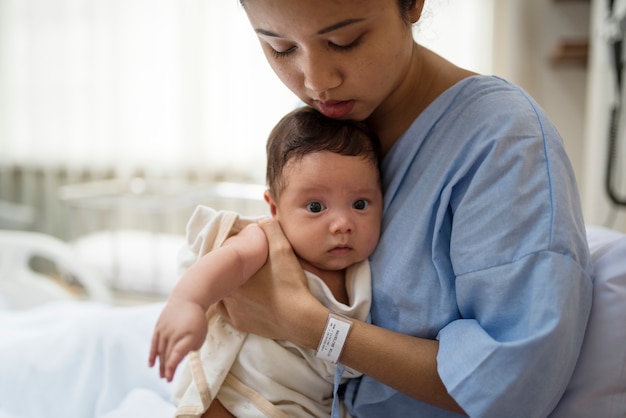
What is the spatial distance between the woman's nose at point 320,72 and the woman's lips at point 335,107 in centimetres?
6

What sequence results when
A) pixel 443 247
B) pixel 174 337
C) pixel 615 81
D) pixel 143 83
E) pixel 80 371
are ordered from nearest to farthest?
1. pixel 174 337
2. pixel 443 247
3. pixel 80 371
4. pixel 615 81
5. pixel 143 83

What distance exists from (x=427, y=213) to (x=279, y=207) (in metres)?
0.29

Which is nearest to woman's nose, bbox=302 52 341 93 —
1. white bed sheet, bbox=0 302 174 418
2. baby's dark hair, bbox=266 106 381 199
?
baby's dark hair, bbox=266 106 381 199

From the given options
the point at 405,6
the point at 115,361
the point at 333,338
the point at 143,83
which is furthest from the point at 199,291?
the point at 143,83

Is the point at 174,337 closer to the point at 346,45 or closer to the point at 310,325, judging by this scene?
the point at 310,325

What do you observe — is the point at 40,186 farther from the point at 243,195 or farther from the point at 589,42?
the point at 589,42

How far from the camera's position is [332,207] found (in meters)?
1.06

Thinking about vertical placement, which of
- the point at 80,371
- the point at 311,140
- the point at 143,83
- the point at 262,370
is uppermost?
the point at 143,83

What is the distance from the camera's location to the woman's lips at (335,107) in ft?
3.39

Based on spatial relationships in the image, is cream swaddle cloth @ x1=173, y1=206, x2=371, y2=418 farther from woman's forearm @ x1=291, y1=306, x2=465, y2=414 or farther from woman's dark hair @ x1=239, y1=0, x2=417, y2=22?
woman's dark hair @ x1=239, y1=0, x2=417, y2=22

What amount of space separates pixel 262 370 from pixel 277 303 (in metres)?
0.14

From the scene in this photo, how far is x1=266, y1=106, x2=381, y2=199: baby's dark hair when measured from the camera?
3.51 ft

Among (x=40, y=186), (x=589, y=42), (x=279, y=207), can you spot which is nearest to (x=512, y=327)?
(x=279, y=207)

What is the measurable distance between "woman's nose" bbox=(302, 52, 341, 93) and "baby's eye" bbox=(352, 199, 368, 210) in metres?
0.23
